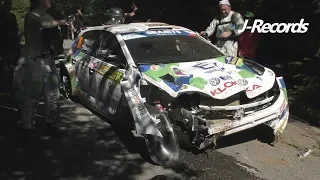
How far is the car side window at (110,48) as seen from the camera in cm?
550

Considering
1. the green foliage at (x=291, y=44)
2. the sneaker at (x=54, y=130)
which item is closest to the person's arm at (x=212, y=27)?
the green foliage at (x=291, y=44)

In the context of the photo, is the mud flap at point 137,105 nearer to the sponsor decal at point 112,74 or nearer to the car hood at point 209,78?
the car hood at point 209,78

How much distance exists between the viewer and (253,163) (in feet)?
15.3

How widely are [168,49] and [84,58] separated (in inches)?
69.8

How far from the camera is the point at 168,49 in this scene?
5699 mm

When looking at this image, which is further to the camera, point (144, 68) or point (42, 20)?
point (144, 68)

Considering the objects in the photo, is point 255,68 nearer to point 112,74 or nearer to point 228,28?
point 228,28

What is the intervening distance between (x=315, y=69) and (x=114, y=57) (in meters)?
3.68

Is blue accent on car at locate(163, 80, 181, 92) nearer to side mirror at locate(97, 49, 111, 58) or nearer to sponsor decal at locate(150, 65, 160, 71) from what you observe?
sponsor decal at locate(150, 65, 160, 71)

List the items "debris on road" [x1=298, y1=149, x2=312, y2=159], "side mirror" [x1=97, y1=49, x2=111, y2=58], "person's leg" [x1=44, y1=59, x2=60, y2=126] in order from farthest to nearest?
"side mirror" [x1=97, y1=49, x2=111, y2=58] → "person's leg" [x1=44, y1=59, x2=60, y2=126] → "debris on road" [x1=298, y1=149, x2=312, y2=159]

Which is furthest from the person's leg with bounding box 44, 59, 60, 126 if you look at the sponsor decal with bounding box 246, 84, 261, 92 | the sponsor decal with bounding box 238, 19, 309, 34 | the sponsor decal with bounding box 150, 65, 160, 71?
the sponsor decal with bounding box 238, 19, 309, 34

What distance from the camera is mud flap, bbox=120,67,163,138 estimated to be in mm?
4402

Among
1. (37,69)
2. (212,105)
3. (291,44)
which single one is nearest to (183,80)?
(212,105)

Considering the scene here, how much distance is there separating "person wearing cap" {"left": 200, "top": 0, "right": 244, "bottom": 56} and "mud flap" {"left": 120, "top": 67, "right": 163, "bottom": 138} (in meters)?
2.66
